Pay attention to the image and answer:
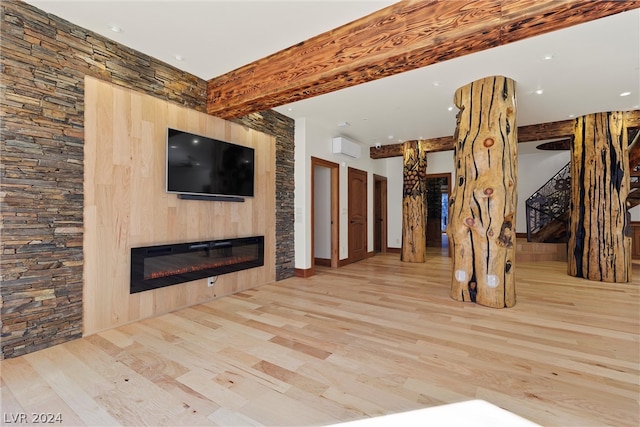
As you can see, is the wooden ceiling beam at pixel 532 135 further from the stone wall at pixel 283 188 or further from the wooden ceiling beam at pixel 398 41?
the wooden ceiling beam at pixel 398 41

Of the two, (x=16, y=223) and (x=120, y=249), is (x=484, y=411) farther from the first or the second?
(x=16, y=223)

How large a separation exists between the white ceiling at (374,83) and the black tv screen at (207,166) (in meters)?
0.83

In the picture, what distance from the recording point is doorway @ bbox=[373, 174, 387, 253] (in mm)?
8125

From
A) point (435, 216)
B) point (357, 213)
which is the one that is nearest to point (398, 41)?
point (357, 213)

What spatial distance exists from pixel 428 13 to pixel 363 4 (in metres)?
0.50

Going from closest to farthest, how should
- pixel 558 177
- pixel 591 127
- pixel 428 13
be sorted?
1. pixel 428 13
2. pixel 591 127
3. pixel 558 177

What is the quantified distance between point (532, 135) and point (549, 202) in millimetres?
2813

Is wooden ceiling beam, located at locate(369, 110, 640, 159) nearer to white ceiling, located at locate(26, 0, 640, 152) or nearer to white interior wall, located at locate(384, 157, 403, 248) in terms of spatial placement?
white ceiling, located at locate(26, 0, 640, 152)

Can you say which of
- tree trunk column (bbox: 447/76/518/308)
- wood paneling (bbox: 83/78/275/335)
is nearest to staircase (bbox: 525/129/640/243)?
tree trunk column (bbox: 447/76/518/308)

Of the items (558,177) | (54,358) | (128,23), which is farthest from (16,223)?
(558,177)

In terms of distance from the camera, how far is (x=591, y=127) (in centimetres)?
471

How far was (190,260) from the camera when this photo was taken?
339 cm

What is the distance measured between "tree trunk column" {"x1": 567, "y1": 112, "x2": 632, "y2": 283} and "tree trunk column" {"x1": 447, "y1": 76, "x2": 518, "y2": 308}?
2.47 meters

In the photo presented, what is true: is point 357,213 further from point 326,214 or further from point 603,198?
point 603,198
